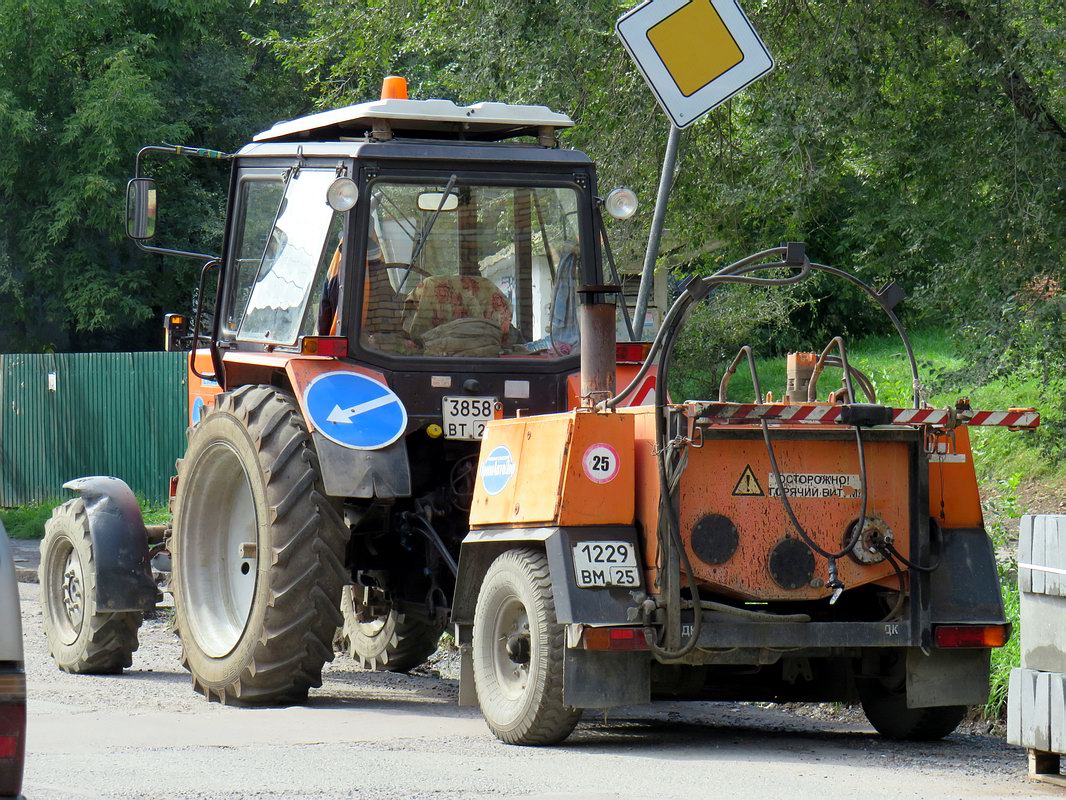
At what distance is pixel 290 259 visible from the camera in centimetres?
884

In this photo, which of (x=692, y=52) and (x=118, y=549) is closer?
(x=692, y=52)

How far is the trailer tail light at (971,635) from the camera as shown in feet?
22.9

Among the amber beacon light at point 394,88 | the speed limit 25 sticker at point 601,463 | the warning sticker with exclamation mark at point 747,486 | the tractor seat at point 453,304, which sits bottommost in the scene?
the warning sticker with exclamation mark at point 747,486

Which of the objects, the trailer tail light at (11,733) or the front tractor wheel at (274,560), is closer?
the trailer tail light at (11,733)

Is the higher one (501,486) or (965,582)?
(501,486)

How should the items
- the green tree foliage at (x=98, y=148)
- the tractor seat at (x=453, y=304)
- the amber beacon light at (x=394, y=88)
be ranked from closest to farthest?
the tractor seat at (x=453, y=304) → the amber beacon light at (x=394, y=88) → the green tree foliage at (x=98, y=148)

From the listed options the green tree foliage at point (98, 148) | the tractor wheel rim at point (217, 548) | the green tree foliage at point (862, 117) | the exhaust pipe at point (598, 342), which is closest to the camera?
the exhaust pipe at point (598, 342)

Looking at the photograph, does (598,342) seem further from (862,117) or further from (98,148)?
(98,148)

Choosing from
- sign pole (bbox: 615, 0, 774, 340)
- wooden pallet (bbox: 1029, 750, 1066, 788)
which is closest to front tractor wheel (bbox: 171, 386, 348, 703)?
sign pole (bbox: 615, 0, 774, 340)

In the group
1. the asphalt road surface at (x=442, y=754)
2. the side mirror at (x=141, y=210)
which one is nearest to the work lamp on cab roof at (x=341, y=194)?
the side mirror at (x=141, y=210)

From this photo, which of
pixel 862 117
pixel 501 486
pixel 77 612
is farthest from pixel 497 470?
pixel 862 117

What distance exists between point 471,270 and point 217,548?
1994mm

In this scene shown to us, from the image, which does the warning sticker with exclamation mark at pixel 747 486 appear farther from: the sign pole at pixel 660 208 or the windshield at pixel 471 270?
the windshield at pixel 471 270

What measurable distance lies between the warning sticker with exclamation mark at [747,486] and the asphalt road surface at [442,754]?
1.04 meters
